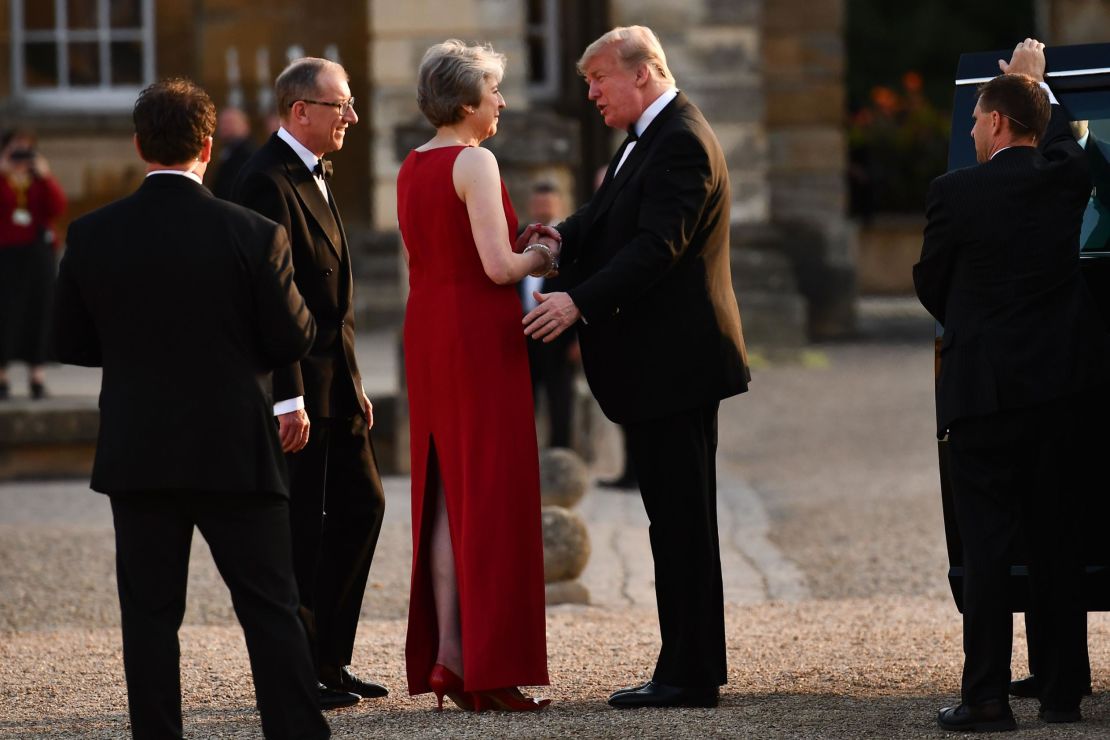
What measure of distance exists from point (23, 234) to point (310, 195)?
24.4ft

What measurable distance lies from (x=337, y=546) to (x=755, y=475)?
241 inches

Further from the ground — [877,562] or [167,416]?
[167,416]

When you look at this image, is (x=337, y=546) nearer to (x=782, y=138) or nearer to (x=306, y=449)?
Answer: (x=306, y=449)

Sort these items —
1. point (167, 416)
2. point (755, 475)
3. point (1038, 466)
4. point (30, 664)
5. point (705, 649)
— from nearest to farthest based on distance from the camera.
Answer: point (167, 416)
point (1038, 466)
point (705, 649)
point (30, 664)
point (755, 475)

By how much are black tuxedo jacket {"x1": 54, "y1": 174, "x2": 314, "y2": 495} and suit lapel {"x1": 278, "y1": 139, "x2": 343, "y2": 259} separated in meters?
0.87

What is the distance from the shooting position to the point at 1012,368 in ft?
15.6

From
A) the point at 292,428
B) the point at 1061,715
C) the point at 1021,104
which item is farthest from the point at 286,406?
the point at 1061,715

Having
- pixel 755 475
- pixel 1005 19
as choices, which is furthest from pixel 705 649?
pixel 1005 19

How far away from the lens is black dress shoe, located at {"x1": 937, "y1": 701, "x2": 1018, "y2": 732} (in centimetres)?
477

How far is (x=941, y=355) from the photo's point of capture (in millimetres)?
4914

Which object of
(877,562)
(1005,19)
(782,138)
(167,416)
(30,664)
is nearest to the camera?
(167,416)

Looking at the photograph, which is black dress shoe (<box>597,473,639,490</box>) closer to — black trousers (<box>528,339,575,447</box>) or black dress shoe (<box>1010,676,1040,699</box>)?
black trousers (<box>528,339,575,447</box>)

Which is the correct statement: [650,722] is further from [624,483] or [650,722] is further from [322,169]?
[624,483]

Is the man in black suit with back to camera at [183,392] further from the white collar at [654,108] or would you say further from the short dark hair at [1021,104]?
the short dark hair at [1021,104]
